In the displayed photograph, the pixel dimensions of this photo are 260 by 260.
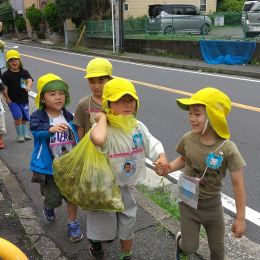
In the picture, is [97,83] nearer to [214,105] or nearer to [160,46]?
[214,105]

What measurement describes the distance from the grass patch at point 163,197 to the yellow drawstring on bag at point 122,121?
3.72 feet

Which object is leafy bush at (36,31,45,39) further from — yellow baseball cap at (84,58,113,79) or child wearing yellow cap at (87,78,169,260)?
child wearing yellow cap at (87,78,169,260)

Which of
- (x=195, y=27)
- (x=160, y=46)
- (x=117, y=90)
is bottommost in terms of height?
(x=160, y=46)

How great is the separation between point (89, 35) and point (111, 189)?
68.8 ft

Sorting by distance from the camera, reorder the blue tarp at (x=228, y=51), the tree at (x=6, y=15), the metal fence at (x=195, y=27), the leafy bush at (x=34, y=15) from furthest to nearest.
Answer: the tree at (x=6, y=15)
the leafy bush at (x=34, y=15)
the metal fence at (x=195, y=27)
the blue tarp at (x=228, y=51)

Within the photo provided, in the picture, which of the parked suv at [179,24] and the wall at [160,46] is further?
the parked suv at [179,24]

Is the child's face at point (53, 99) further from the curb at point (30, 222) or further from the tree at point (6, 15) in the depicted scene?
the tree at point (6, 15)

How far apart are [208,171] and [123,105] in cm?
70

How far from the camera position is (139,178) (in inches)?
86.1

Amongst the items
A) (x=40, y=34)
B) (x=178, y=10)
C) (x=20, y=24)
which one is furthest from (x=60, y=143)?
(x=20, y=24)

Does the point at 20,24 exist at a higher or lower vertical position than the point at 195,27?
higher

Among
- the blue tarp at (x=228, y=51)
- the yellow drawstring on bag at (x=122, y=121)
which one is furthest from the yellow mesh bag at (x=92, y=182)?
the blue tarp at (x=228, y=51)

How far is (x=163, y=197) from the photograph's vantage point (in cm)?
341

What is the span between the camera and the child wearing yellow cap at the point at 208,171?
1.98m
